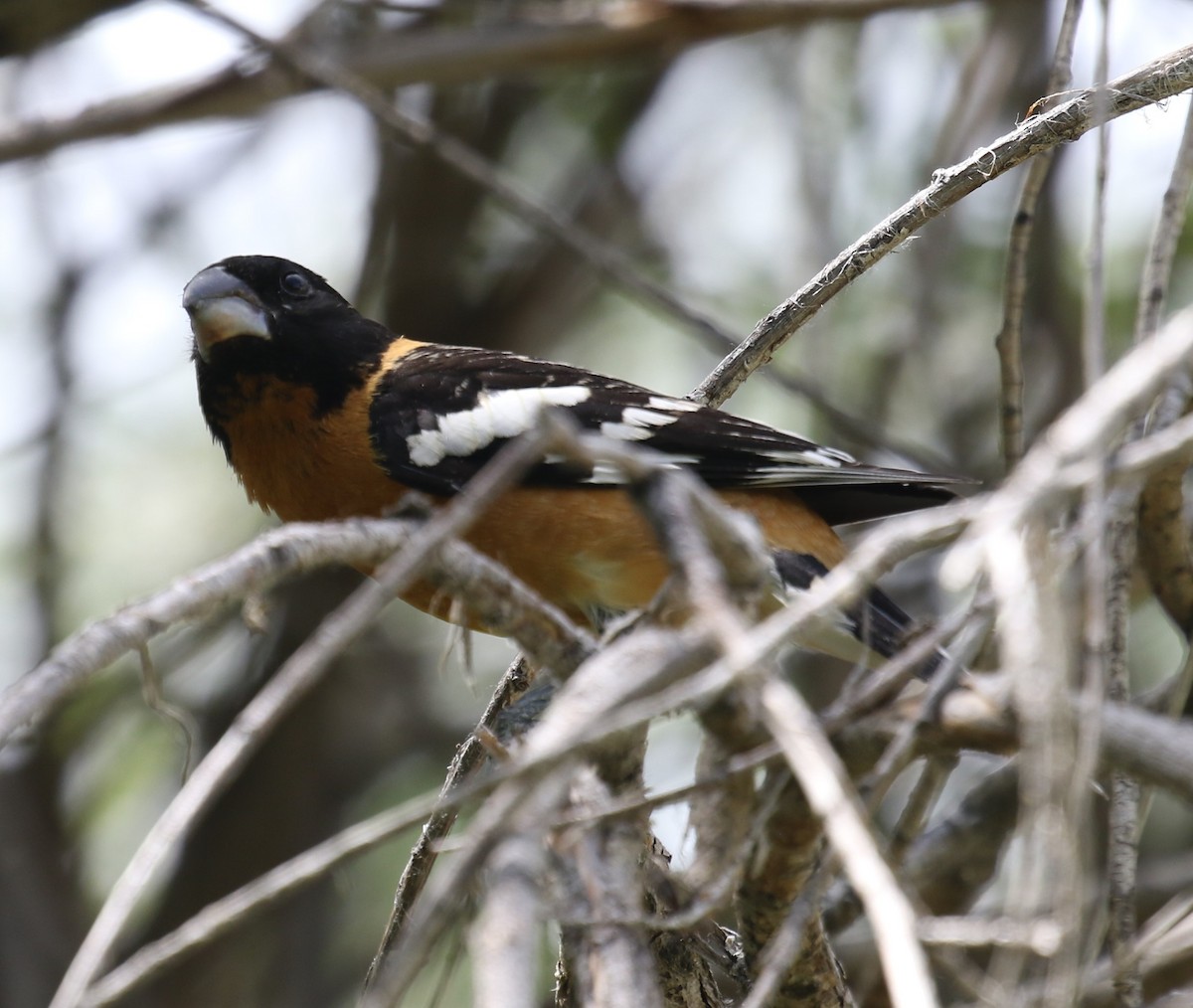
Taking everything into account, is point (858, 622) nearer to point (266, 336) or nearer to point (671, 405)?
point (671, 405)

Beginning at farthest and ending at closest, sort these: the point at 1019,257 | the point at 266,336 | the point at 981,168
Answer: the point at 266,336, the point at 1019,257, the point at 981,168

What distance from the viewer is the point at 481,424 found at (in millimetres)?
3660

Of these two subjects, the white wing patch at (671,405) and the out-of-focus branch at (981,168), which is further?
the white wing patch at (671,405)

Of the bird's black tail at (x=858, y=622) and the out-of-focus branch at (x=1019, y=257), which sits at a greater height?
the out-of-focus branch at (x=1019, y=257)

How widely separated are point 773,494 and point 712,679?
2494 mm

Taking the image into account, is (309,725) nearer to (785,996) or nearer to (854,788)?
(785,996)

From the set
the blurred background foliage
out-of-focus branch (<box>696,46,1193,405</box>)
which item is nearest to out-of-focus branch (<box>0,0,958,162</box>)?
the blurred background foliage

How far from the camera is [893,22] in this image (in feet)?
23.1

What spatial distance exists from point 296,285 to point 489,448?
930 millimetres

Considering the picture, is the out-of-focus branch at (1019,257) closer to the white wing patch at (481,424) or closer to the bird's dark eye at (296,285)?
the white wing patch at (481,424)

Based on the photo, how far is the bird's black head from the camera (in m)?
3.84

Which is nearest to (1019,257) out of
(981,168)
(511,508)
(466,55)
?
(981,168)

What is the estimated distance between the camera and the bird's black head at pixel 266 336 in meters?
3.84

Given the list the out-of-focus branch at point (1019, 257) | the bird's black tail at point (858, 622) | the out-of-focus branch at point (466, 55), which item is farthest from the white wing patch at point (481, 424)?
the out-of-focus branch at point (466, 55)
